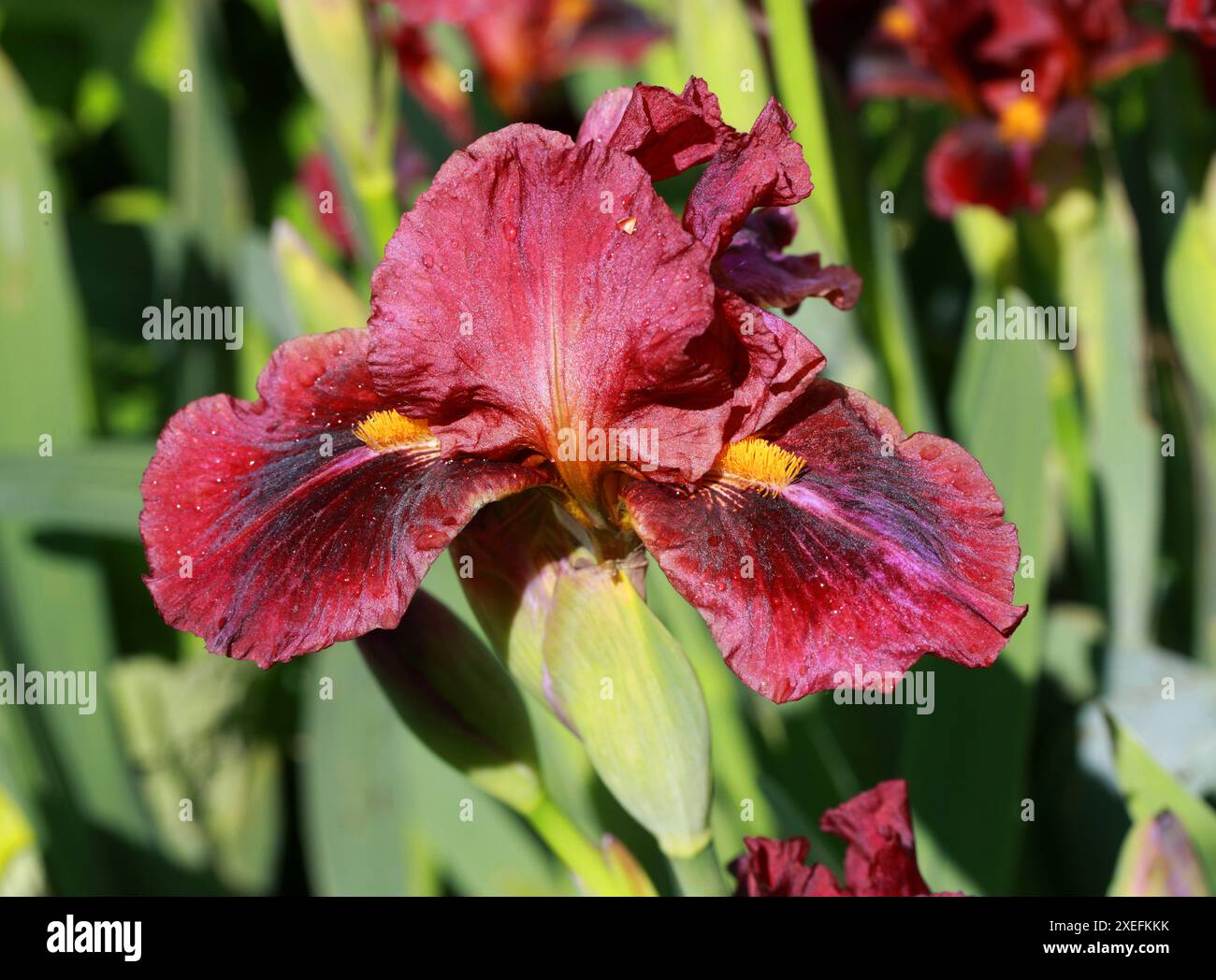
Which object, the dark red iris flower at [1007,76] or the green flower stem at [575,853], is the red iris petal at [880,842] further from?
the dark red iris flower at [1007,76]

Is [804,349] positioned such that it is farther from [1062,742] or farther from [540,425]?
[1062,742]

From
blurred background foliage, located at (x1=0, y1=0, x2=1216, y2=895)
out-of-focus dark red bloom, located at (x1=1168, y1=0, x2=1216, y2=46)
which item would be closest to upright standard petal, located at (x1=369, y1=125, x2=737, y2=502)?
blurred background foliage, located at (x1=0, y1=0, x2=1216, y2=895)

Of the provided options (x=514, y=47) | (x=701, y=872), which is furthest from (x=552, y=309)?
(x=514, y=47)

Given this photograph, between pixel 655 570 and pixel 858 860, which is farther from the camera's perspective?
pixel 655 570

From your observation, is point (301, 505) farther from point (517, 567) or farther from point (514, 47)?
point (514, 47)

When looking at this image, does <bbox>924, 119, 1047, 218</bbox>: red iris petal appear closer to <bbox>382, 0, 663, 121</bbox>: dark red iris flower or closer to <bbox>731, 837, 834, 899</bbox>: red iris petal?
<bbox>382, 0, 663, 121</bbox>: dark red iris flower

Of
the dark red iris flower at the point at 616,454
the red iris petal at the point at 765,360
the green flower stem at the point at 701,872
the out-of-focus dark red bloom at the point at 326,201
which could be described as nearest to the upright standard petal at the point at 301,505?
the dark red iris flower at the point at 616,454
